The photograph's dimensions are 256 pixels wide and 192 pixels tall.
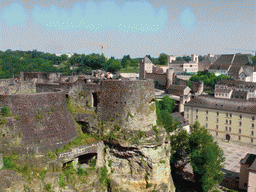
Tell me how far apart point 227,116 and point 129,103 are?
55587 millimetres

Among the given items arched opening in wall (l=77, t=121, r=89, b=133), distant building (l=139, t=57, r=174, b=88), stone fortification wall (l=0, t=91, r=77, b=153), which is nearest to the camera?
stone fortification wall (l=0, t=91, r=77, b=153)

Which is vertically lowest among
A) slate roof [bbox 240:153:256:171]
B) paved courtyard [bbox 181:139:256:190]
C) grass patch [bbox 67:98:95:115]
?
paved courtyard [bbox 181:139:256:190]

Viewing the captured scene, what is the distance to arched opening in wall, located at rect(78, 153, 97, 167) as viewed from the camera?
22953mm

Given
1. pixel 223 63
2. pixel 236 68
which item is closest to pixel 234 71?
pixel 236 68

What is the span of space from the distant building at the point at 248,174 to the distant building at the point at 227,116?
2314cm

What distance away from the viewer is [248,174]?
44.0 metres

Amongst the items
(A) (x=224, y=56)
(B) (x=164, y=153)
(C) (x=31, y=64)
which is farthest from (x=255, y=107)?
(C) (x=31, y=64)

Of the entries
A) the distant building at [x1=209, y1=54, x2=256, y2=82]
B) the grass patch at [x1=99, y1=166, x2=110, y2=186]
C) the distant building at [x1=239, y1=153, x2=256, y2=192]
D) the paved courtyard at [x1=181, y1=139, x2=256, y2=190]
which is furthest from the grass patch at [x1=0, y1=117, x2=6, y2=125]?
the distant building at [x1=209, y1=54, x2=256, y2=82]

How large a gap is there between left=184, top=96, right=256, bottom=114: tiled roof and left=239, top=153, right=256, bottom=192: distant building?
24.0 meters

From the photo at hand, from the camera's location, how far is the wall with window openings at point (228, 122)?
68.6 m

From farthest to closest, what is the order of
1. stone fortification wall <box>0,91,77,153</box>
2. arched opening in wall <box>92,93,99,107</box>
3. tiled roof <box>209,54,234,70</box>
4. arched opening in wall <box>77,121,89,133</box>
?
tiled roof <box>209,54,234,70</box> < arched opening in wall <box>92,93,99,107</box> < arched opening in wall <box>77,121,89,133</box> < stone fortification wall <box>0,91,77,153</box>

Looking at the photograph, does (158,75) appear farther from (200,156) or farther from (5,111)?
(5,111)

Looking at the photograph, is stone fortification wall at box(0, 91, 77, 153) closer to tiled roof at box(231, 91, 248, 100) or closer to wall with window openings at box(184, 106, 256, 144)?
wall with window openings at box(184, 106, 256, 144)

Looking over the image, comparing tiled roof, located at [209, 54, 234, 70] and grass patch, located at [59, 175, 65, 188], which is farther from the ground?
tiled roof, located at [209, 54, 234, 70]
